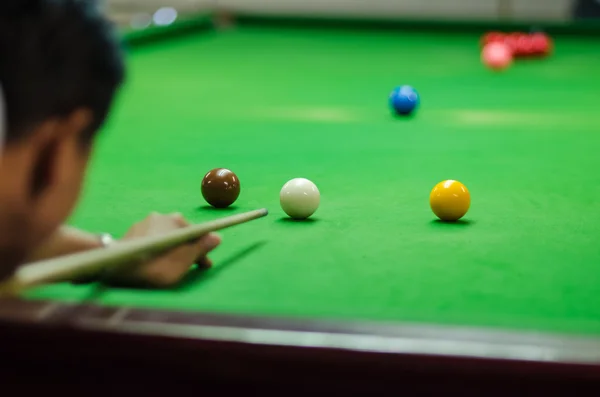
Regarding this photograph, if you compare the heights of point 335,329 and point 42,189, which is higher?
point 42,189

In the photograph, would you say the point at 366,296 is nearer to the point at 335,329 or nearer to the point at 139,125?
the point at 335,329

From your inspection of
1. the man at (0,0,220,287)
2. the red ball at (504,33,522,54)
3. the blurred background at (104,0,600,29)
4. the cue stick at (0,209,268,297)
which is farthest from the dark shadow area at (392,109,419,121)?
the blurred background at (104,0,600,29)

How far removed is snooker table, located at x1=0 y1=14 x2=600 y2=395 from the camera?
108 centimetres

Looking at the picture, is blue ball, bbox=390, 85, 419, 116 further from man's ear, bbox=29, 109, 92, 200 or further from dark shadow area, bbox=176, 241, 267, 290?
man's ear, bbox=29, 109, 92, 200

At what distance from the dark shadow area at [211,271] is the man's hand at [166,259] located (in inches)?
0.5

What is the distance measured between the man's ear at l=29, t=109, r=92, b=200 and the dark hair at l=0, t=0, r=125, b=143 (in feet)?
0.04

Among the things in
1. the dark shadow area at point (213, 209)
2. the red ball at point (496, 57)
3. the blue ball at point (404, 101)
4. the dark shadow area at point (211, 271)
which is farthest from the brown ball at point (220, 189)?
the red ball at point (496, 57)

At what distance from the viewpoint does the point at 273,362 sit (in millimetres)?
1077

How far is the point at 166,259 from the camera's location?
5.06 ft

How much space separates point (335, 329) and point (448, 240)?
77 cm

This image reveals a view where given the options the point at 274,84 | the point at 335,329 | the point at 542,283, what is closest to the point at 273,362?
the point at 335,329

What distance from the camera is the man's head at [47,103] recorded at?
1106mm

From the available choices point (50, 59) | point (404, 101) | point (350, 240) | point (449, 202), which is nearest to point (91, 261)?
point (50, 59)

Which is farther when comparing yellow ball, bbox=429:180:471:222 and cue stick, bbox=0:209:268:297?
yellow ball, bbox=429:180:471:222
